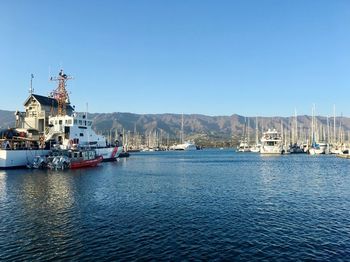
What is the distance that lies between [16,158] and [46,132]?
76.5 ft

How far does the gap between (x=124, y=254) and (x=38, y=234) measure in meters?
9.63

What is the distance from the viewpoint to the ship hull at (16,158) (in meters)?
88.3

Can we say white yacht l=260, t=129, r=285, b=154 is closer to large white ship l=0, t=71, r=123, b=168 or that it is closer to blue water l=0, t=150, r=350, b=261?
large white ship l=0, t=71, r=123, b=168

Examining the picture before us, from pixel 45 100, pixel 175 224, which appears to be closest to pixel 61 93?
pixel 45 100

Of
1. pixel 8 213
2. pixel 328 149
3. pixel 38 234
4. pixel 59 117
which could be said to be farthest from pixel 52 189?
pixel 328 149

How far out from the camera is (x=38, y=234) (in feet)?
89.9

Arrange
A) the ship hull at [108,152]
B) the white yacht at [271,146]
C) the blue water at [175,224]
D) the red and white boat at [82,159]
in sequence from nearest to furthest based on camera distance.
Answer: the blue water at [175,224] → the red and white boat at [82,159] → the ship hull at [108,152] → the white yacht at [271,146]

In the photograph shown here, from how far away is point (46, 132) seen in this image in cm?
11312

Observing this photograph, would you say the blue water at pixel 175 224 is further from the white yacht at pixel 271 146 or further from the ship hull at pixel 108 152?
the white yacht at pixel 271 146

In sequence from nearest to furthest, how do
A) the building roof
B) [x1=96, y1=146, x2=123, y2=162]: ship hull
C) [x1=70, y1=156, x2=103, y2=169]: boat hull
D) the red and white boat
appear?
[x1=70, y1=156, x2=103, y2=169]: boat hull → the red and white boat → the building roof → [x1=96, y1=146, x2=123, y2=162]: ship hull

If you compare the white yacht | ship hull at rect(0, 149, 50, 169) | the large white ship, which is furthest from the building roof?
the white yacht

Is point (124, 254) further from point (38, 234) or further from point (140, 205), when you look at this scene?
point (140, 205)

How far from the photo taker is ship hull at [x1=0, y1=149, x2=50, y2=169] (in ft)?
290

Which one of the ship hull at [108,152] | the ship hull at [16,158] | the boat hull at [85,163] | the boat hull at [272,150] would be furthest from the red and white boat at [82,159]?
the boat hull at [272,150]
